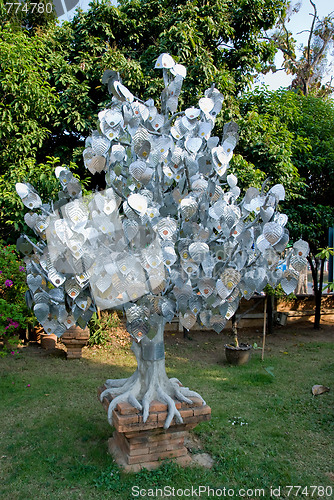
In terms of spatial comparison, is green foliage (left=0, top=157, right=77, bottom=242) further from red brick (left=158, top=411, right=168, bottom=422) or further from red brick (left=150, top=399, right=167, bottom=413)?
red brick (left=158, top=411, right=168, bottom=422)

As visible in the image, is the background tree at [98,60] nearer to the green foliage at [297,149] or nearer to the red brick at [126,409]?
the green foliage at [297,149]

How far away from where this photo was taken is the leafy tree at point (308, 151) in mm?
8242

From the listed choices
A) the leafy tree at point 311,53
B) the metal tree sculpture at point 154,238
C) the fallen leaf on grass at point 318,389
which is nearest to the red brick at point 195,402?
the metal tree sculpture at point 154,238

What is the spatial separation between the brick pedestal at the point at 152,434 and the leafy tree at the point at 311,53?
13.2 metres

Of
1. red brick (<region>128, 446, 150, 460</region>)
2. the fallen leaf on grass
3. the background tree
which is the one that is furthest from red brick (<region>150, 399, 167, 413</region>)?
the background tree

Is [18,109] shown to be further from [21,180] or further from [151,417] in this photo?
[151,417]

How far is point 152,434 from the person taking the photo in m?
3.28

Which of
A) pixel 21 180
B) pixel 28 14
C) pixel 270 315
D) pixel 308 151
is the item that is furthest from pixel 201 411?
pixel 28 14

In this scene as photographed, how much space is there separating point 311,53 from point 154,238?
15238mm

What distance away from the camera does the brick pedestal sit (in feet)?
10.3

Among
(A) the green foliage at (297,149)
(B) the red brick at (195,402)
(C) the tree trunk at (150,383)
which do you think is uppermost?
(A) the green foliage at (297,149)

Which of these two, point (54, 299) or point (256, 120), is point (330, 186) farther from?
point (54, 299)

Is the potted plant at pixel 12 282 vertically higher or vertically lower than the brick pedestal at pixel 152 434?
higher

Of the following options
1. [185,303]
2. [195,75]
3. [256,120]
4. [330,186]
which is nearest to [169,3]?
[195,75]
